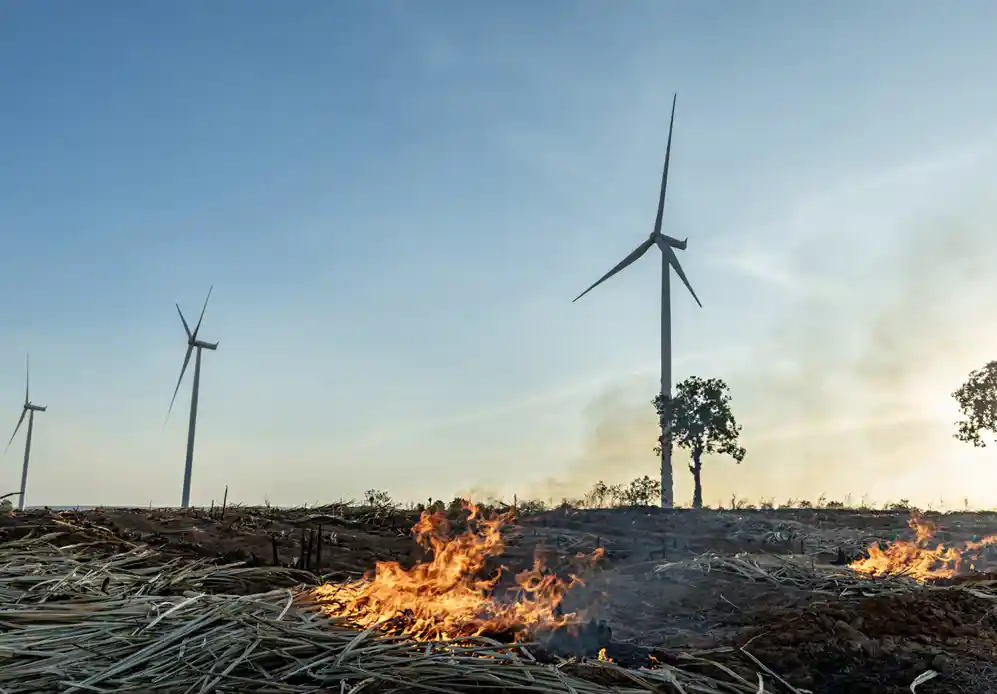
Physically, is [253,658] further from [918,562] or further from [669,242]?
[669,242]

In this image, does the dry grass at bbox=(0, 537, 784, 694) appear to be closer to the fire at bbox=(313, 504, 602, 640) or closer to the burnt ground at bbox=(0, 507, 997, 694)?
the fire at bbox=(313, 504, 602, 640)

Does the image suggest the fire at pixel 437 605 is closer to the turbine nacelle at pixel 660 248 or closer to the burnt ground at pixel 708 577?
the burnt ground at pixel 708 577

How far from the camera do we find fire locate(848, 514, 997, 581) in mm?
11836

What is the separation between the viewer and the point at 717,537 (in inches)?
653

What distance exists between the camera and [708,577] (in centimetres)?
1076

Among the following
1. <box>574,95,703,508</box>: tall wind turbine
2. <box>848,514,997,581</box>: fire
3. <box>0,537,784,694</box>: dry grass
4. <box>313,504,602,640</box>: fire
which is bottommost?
<box>0,537,784,694</box>: dry grass

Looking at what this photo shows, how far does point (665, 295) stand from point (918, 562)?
76.5 ft

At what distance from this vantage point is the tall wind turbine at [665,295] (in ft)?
115

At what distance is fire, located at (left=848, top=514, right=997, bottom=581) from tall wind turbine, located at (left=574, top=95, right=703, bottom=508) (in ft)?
62.8

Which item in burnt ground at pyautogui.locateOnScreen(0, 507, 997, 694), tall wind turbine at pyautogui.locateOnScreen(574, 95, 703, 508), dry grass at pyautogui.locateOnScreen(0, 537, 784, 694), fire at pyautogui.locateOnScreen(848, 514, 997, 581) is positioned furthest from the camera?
tall wind turbine at pyautogui.locateOnScreen(574, 95, 703, 508)

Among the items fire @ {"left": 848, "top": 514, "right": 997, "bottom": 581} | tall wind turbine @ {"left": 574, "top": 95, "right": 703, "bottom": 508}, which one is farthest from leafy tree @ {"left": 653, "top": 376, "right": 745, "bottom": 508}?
fire @ {"left": 848, "top": 514, "right": 997, "bottom": 581}

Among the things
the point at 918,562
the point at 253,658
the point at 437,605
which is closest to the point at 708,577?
the point at 437,605

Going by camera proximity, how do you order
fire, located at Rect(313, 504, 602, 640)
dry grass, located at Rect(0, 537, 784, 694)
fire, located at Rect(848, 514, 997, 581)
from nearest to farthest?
1. dry grass, located at Rect(0, 537, 784, 694)
2. fire, located at Rect(313, 504, 602, 640)
3. fire, located at Rect(848, 514, 997, 581)

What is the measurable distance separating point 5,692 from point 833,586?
8435mm
